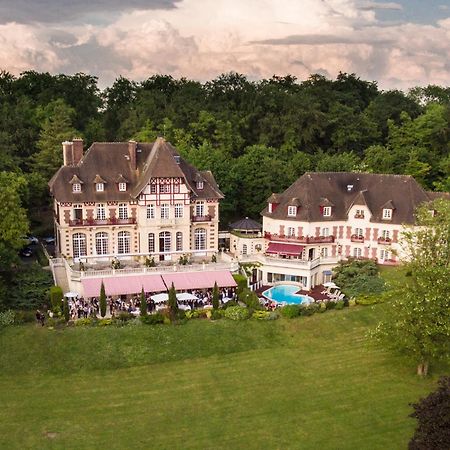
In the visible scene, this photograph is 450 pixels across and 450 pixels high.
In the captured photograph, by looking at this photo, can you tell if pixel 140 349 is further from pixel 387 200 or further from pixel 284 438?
pixel 387 200

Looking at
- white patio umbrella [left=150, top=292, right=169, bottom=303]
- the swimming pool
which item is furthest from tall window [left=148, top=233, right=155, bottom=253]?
the swimming pool

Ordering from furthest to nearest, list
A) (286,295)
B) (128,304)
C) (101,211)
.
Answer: (101,211), (286,295), (128,304)

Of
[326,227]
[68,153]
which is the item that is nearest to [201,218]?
[326,227]

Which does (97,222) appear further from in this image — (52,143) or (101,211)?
(52,143)

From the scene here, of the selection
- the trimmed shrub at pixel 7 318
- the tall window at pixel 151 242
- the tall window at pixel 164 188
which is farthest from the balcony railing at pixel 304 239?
the trimmed shrub at pixel 7 318

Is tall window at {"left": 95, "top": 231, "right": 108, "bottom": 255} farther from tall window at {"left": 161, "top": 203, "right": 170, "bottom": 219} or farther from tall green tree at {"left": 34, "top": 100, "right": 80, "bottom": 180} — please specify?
tall green tree at {"left": 34, "top": 100, "right": 80, "bottom": 180}
